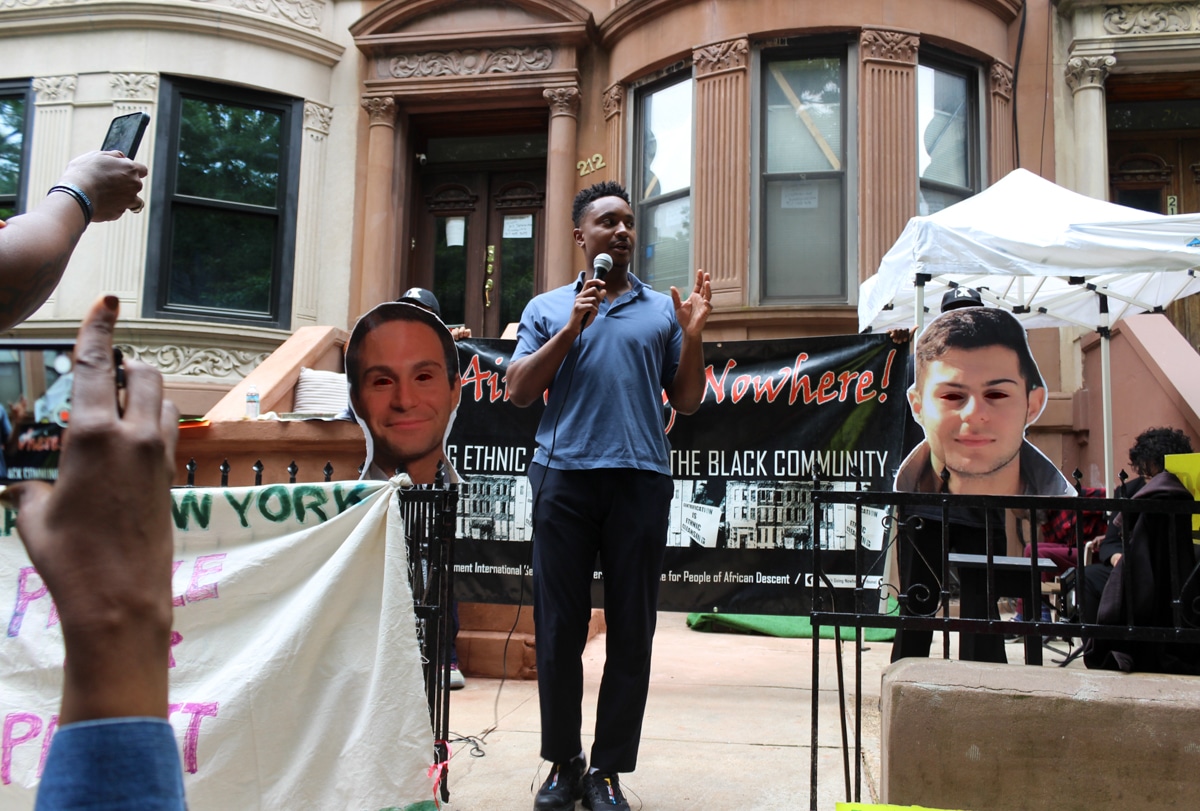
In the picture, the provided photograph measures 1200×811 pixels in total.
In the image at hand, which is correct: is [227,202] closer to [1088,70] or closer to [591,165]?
[591,165]

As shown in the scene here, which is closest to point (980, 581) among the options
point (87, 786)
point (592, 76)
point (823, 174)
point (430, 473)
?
point (430, 473)

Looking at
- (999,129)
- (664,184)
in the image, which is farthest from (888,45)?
(664,184)

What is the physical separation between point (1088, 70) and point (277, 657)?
33.3 ft

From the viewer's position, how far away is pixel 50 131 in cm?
1071

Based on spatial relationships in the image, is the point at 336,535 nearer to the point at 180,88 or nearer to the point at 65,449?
the point at 65,449

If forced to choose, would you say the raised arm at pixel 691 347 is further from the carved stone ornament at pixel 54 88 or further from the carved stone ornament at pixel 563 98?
the carved stone ornament at pixel 54 88

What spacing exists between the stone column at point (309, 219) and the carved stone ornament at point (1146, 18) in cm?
858

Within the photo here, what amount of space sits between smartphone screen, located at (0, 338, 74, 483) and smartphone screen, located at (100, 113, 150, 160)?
1232mm

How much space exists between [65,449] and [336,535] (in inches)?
93.2

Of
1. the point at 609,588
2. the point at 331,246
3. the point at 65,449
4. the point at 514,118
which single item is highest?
the point at 514,118

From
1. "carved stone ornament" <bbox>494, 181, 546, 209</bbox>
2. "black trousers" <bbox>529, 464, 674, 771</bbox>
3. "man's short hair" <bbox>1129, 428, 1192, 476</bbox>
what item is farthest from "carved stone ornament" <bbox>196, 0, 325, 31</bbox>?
"man's short hair" <bbox>1129, 428, 1192, 476</bbox>

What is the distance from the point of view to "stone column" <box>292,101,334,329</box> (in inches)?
431

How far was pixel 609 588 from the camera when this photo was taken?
3.44 m

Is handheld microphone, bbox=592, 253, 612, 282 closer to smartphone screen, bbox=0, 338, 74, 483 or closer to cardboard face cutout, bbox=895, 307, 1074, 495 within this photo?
cardboard face cutout, bbox=895, 307, 1074, 495
